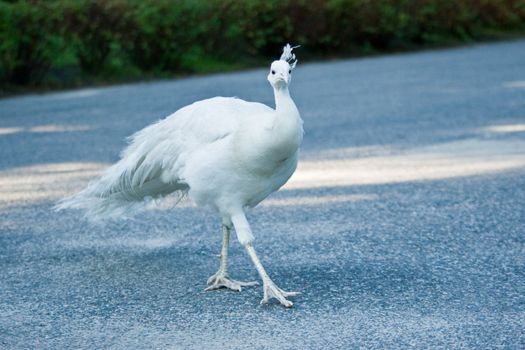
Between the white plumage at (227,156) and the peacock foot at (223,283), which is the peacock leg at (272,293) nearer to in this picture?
the white plumage at (227,156)

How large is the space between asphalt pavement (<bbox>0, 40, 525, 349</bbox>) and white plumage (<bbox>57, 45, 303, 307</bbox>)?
0.41 metres

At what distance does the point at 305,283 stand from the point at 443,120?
6.13m

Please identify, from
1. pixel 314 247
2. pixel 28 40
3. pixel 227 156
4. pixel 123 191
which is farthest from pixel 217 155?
pixel 28 40

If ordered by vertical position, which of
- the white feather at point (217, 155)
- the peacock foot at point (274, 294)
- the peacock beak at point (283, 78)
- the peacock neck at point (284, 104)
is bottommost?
the peacock foot at point (274, 294)

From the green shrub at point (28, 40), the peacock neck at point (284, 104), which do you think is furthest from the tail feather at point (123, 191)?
the green shrub at point (28, 40)

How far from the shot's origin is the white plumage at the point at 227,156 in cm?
475

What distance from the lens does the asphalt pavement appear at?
4.50m

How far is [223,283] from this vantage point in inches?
205

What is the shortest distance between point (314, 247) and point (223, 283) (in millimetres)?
943

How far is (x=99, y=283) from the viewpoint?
211 inches

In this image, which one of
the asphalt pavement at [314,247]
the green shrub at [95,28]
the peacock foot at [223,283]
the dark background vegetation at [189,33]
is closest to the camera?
the asphalt pavement at [314,247]

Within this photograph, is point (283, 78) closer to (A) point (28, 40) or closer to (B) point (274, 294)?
(B) point (274, 294)

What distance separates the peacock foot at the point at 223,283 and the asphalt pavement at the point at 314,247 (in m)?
0.05

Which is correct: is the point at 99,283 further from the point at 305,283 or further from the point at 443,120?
the point at 443,120
